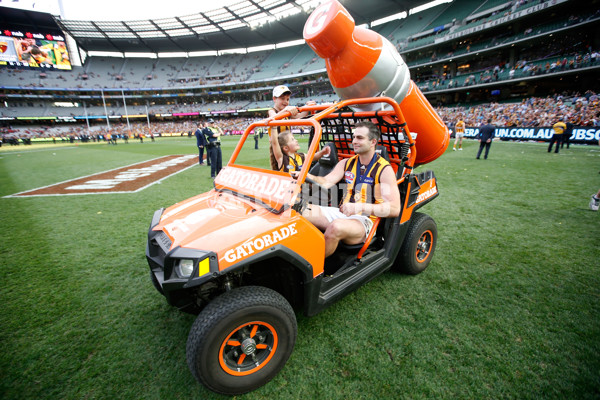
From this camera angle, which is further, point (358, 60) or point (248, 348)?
point (358, 60)

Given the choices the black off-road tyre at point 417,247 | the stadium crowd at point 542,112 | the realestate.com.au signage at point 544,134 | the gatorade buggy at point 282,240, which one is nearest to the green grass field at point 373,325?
the black off-road tyre at point 417,247

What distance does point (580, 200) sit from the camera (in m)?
5.73

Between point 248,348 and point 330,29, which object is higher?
point 330,29

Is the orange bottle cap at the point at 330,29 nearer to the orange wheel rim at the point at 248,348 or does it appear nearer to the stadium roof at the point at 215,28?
the orange wheel rim at the point at 248,348

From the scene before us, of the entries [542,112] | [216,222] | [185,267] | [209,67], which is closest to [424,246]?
[216,222]

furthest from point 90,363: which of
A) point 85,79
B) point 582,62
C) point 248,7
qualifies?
point 85,79

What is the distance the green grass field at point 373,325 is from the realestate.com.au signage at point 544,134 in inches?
647

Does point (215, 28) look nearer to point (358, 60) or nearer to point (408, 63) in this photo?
point (408, 63)

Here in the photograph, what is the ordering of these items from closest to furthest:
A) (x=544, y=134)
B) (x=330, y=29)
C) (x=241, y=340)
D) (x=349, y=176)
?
(x=241, y=340) → (x=330, y=29) → (x=349, y=176) → (x=544, y=134)

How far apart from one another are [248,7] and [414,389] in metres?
54.9

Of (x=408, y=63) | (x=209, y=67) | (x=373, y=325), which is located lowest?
(x=373, y=325)

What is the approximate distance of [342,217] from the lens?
2.75 metres

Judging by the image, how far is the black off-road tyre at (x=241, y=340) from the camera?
1.67m

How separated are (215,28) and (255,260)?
64.5 metres
